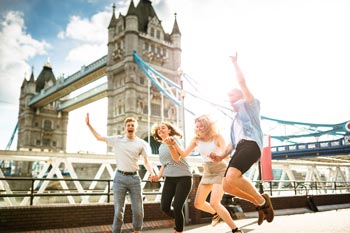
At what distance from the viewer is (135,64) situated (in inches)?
1640

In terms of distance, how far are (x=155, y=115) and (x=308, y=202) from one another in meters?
33.3

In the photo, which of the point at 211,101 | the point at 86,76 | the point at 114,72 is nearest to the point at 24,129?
the point at 86,76

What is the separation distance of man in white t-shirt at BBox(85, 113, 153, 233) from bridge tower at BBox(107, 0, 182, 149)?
3451 cm

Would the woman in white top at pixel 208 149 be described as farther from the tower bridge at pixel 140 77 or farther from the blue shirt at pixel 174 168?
the tower bridge at pixel 140 77

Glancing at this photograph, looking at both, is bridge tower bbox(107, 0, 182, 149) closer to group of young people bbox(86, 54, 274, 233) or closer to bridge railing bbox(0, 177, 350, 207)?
bridge railing bbox(0, 177, 350, 207)

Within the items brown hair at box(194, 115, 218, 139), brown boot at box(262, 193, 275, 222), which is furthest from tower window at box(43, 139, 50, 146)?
brown boot at box(262, 193, 275, 222)

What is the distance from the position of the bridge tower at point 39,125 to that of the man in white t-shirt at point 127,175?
2419 inches

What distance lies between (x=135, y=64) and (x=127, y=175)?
3835cm

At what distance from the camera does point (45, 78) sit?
242 ft

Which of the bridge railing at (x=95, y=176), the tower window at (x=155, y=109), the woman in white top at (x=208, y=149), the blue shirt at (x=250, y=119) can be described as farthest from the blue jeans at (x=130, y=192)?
the tower window at (x=155, y=109)

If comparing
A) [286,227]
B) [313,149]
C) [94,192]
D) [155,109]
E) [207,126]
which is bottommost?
[286,227]

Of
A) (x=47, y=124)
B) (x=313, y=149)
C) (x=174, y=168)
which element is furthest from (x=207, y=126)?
(x=47, y=124)

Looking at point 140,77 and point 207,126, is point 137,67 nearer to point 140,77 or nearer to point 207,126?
point 140,77

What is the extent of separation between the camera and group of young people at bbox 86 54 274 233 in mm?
3328
